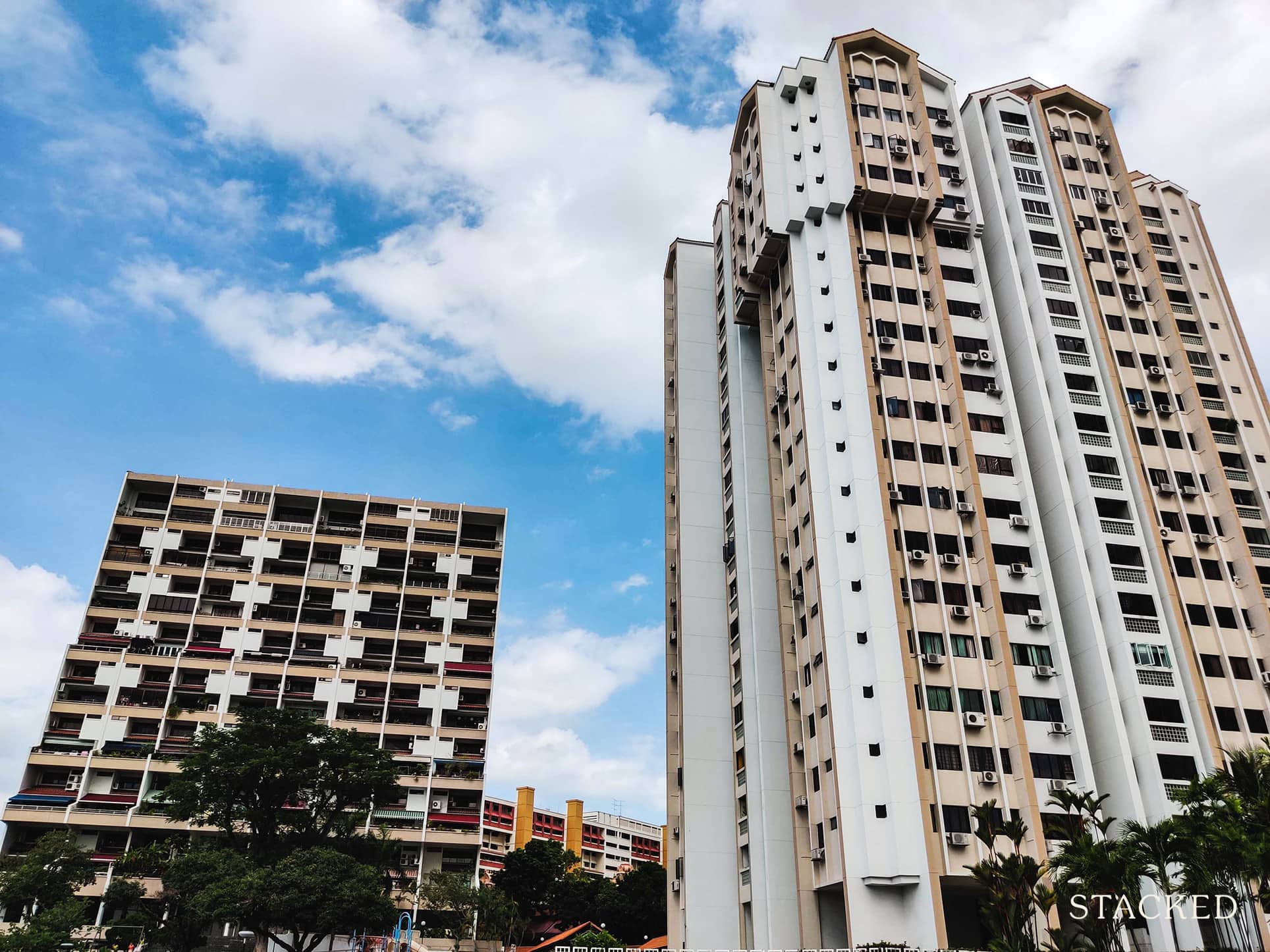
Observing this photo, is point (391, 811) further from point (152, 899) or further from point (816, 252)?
point (816, 252)

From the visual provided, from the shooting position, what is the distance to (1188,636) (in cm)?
4569

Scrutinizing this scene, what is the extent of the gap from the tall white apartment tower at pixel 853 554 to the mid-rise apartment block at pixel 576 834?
74110mm

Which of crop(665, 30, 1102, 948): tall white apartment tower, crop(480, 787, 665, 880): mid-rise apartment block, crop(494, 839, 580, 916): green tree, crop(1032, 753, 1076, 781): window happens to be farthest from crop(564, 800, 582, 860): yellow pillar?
crop(1032, 753, 1076, 781): window

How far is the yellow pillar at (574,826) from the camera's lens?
134375mm

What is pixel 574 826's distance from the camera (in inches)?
5359

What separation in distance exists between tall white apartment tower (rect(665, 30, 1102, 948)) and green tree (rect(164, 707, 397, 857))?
729 inches

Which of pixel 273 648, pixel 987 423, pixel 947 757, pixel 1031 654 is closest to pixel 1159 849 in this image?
pixel 947 757

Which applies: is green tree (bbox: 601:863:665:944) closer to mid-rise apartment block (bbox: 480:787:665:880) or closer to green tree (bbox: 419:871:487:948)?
green tree (bbox: 419:871:487:948)

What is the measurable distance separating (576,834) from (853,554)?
102 metres

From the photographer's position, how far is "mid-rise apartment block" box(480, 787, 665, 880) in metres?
129

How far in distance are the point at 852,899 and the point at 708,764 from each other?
50.4 ft

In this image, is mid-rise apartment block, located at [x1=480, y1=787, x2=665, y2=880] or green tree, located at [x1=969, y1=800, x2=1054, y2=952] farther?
mid-rise apartment block, located at [x1=480, y1=787, x2=665, y2=880]

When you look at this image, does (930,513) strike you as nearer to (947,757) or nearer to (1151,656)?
(947,757)

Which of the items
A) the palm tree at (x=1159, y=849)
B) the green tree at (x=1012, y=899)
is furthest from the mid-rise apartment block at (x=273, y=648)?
the palm tree at (x=1159, y=849)
